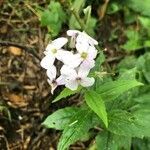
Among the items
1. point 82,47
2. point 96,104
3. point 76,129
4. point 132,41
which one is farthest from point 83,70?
point 132,41

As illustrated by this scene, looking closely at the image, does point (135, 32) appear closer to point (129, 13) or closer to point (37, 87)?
point (129, 13)

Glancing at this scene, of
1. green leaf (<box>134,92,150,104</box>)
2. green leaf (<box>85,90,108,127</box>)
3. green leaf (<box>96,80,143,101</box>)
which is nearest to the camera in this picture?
green leaf (<box>85,90,108,127</box>)

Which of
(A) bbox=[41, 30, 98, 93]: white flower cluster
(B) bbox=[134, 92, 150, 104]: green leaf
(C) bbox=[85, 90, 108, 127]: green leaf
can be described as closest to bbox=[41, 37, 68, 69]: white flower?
(A) bbox=[41, 30, 98, 93]: white flower cluster

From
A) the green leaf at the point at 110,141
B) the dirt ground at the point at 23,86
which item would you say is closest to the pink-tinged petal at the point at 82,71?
the green leaf at the point at 110,141

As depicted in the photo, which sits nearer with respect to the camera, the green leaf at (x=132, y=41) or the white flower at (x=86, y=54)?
the white flower at (x=86, y=54)

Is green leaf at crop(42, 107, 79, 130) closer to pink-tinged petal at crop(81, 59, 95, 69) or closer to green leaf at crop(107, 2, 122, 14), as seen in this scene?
pink-tinged petal at crop(81, 59, 95, 69)

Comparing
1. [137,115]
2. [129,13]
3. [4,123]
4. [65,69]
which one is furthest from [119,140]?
[129,13]

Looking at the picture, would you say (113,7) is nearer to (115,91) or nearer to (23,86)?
(23,86)

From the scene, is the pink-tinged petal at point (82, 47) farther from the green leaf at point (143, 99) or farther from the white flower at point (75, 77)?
the green leaf at point (143, 99)
